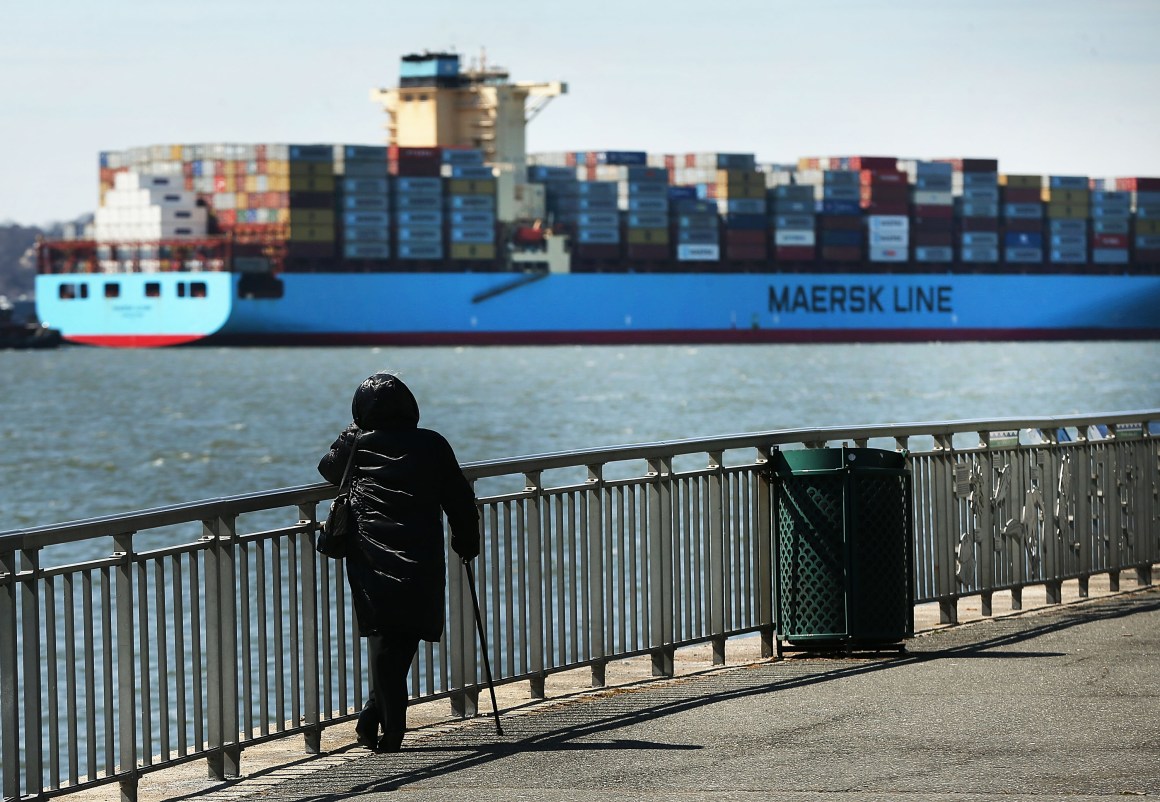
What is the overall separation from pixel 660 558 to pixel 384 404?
6.99ft

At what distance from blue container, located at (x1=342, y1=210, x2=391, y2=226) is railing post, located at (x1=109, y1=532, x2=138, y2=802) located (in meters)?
102

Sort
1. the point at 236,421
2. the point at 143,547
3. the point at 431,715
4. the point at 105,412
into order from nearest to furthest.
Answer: the point at 431,715 < the point at 143,547 < the point at 236,421 < the point at 105,412

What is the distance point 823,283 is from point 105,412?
53.5m

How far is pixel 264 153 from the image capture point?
4299 inches

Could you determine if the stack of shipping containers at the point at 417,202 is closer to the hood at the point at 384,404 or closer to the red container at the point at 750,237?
the red container at the point at 750,237

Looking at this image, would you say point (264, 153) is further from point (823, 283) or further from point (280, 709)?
point (280, 709)

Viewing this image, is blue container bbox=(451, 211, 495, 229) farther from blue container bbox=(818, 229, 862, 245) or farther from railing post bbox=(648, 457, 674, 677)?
railing post bbox=(648, 457, 674, 677)

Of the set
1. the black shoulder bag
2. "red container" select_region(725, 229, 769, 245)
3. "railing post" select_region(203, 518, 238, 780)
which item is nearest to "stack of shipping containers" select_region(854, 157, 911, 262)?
"red container" select_region(725, 229, 769, 245)

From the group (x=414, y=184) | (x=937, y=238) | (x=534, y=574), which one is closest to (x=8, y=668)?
(x=534, y=574)

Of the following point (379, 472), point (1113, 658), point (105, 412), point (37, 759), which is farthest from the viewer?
point (105, 412)

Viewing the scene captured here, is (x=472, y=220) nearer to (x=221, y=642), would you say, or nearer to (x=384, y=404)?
(x=384, y=404)

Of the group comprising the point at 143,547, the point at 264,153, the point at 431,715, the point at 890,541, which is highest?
the point at 264,153

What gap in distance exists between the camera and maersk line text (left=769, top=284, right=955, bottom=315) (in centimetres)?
11475

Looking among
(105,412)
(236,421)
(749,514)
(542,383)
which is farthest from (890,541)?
(542,383)
